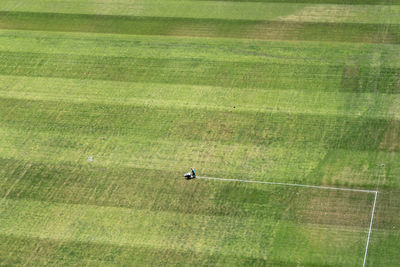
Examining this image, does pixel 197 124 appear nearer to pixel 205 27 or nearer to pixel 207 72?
pixel 207 72

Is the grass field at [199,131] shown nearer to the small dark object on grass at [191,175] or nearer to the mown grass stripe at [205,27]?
the mown grass stripe at [205,27]

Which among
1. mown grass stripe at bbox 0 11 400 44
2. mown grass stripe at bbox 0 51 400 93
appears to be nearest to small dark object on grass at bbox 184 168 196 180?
mown grass stripe at bbox 0 51 400 93

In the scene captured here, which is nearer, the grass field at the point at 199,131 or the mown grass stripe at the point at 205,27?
the grass field at the point at 199,131

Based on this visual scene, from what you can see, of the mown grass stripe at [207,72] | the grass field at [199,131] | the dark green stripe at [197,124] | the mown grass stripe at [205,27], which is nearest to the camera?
the grass field at [199,131]

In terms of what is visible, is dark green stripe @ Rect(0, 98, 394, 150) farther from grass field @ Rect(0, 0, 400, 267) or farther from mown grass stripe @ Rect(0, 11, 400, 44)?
mown grass stripe @ Rect(0, 11, 400, 44)

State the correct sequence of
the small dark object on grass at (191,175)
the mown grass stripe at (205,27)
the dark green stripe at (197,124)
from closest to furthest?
the small dark object on grass at (191,175) < the dark green stripe at (197,124) < the mown grass stripe at (205,27)

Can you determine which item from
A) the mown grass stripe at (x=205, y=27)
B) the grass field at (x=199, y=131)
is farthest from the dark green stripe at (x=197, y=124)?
the mown grass stripe at (x=205, y=27)
